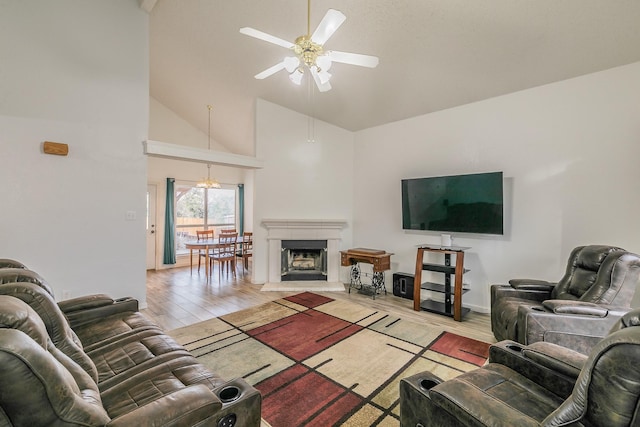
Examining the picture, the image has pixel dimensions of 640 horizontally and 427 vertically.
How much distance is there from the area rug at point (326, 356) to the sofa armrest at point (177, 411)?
974 millimetres

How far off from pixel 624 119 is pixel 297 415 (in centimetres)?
425

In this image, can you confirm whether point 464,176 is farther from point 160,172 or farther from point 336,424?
point 160,172

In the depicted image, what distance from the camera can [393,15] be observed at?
2.86 m

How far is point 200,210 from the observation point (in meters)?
7.62

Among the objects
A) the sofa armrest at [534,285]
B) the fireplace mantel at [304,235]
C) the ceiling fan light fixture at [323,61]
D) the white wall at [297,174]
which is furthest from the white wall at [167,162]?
the sofa armrest at [534,285]

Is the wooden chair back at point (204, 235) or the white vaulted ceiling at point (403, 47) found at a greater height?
the white vaulted ceiling at point (403, 47)

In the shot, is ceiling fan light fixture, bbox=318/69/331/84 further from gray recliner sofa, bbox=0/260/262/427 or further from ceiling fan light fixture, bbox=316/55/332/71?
gray recliner sofa, bbox=0/260/262/427

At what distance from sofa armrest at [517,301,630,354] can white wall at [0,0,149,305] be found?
448cm

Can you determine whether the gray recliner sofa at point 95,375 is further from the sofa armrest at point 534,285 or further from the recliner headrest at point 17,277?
the sofa armrest at point 534,285

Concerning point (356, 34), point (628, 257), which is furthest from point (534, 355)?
point (356, 34)

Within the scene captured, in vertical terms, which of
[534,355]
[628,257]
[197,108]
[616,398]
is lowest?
[534,355]

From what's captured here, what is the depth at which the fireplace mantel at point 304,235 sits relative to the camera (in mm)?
5277

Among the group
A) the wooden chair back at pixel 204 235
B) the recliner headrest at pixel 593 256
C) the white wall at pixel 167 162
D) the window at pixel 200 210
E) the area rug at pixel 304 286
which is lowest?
the area rug at pixel 304 286

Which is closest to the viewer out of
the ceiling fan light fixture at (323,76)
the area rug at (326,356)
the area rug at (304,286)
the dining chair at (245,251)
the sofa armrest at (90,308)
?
the area rug at (326,356)
